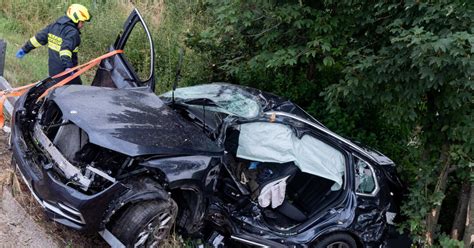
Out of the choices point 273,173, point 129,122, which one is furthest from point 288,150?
point 129,122

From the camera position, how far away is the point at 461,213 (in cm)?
550

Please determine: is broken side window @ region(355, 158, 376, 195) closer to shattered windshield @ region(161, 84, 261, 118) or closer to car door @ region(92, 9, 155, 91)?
shattered windshield @ region(161, 84, 261, 118)

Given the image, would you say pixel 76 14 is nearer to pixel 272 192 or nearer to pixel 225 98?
pixel 225 98

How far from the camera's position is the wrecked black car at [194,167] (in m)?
3.70

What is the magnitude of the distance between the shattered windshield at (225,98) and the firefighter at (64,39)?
1707 mm

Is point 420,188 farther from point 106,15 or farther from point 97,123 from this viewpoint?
point 106,15

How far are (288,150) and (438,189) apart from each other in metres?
1.90

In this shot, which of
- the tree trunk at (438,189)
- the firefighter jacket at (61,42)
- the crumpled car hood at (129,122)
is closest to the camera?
the crumpled car hood at (129,122)

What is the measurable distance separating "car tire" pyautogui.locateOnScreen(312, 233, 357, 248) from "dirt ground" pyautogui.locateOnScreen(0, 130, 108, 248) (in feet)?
6.89

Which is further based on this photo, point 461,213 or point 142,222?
point 461,213

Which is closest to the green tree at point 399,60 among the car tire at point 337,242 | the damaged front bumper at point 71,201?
the car tire at point 337,242

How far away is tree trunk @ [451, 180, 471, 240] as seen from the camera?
5.43 m

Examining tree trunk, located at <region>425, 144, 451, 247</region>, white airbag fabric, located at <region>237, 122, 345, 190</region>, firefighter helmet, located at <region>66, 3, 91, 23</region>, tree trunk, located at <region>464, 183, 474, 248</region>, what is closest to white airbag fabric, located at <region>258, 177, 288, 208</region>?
white airbag fabric, located at <region>237, 122, 345, 190</region>

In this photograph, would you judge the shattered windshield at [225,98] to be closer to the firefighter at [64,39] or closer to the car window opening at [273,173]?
the car window opening at [273,173]
